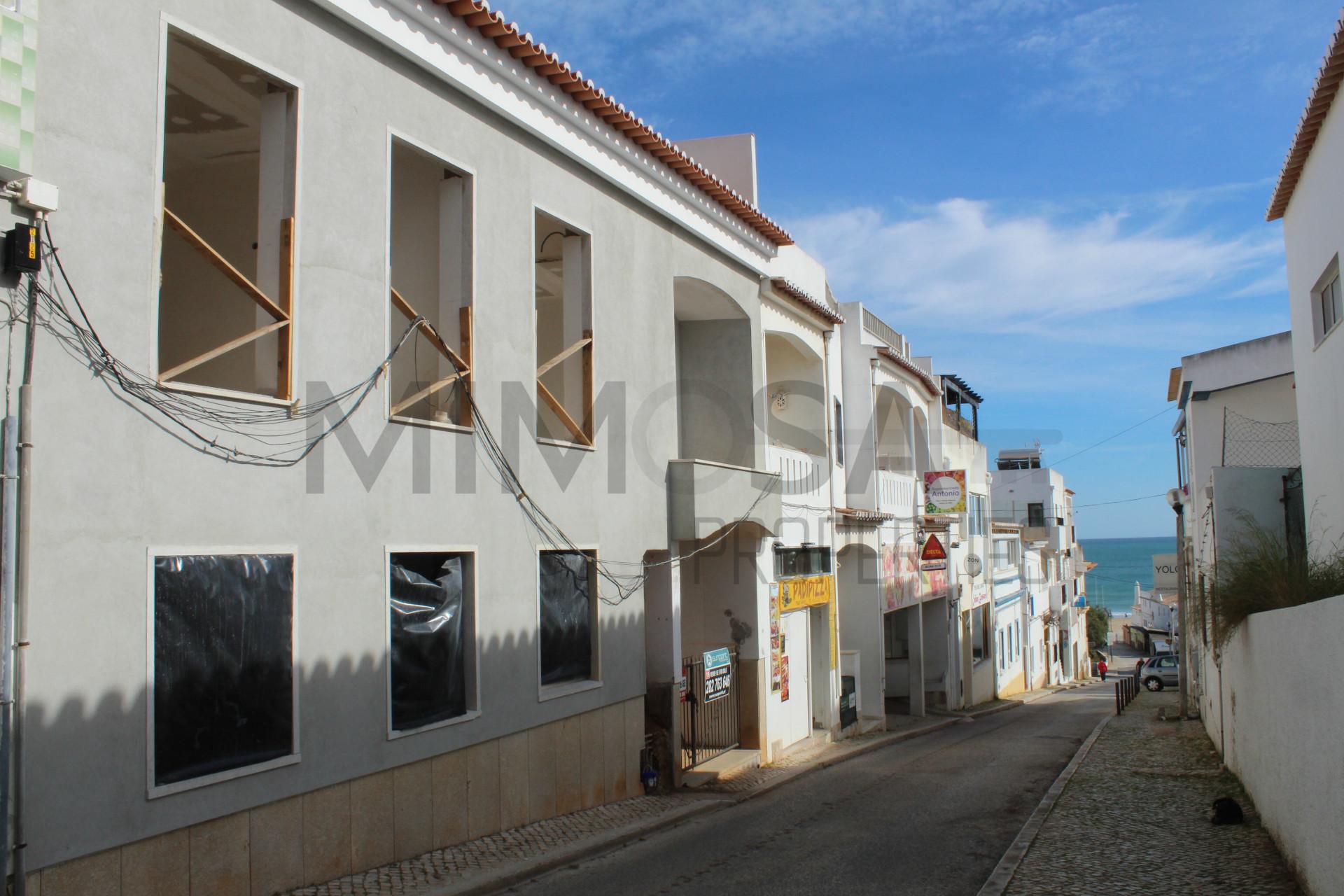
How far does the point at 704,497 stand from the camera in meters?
15.2

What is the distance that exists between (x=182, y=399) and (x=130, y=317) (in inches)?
26.5

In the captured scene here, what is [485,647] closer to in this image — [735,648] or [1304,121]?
[735,648]

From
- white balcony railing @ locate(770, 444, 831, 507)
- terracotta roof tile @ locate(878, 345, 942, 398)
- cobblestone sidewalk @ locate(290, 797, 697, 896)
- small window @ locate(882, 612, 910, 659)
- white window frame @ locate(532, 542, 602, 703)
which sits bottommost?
cobblestone sidewalk @ locate(290, 797, 697, 896)

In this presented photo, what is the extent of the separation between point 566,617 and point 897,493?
15.3 metres

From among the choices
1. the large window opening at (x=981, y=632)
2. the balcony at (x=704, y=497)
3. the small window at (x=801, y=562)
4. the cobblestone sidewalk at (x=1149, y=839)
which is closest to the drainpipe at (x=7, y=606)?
the cobblestone sidewalk at (x=1149, y=839)

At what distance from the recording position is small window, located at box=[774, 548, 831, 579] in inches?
745

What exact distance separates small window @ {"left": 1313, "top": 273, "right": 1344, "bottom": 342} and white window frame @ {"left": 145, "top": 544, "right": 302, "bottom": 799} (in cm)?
1103

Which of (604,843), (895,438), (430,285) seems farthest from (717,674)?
(895,438)

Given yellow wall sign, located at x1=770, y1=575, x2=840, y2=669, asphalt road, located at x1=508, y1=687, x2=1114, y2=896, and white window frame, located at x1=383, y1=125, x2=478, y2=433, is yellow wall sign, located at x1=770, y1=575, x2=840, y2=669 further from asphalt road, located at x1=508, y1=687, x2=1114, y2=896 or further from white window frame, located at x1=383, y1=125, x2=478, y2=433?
white window frame, located at x1=383, y1=125, x2=478, y2=433

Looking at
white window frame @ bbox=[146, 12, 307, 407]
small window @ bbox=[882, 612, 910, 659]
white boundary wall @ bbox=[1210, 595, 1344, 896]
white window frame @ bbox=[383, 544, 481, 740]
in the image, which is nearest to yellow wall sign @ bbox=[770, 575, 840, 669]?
white boundary wall @ bbox=[1210, 595, 1344, 896]

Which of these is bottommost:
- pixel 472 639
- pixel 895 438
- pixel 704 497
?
pixel 472 639

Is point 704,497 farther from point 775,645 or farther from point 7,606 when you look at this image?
point 7,606

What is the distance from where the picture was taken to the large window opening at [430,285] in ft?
35.7

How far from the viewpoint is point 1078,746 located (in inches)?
825
